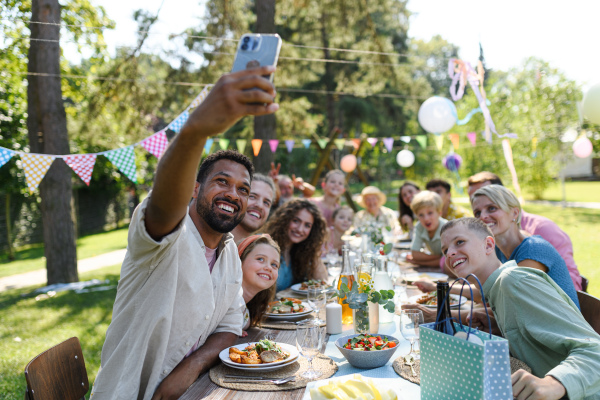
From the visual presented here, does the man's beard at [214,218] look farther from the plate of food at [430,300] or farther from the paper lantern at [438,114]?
the paper lantern at [438,114]

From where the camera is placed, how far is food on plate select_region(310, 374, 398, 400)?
55.4 inches

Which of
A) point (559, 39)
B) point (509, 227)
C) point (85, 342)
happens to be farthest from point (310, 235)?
point (559, 39)

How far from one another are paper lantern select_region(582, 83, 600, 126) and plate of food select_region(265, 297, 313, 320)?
16.3ft

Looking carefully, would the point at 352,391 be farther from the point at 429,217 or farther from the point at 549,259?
the point at 429,217

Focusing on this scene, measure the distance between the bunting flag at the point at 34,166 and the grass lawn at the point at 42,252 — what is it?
5845mm

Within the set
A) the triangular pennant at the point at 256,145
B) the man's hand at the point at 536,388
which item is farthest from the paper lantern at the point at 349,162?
the man's hand at the point at 536,388

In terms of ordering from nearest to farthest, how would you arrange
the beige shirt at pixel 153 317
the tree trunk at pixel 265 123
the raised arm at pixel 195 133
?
the raised arm at pixel 195 133 < the beige shirt at pixel 153 317 < the tree trunk at pixel 265 123

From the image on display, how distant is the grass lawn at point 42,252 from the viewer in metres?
10.3

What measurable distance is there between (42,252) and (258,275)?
12.6 metres

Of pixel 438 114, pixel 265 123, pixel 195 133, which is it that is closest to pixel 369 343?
pixel 195 133

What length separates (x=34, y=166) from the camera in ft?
16.2

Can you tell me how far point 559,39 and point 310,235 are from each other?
10.5 metres

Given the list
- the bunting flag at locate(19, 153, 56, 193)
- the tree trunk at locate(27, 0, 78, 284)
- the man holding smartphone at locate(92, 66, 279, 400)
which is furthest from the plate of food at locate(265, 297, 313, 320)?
the tree trunk at locate(27, 0, 78, 284)

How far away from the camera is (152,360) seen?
5.73ft
